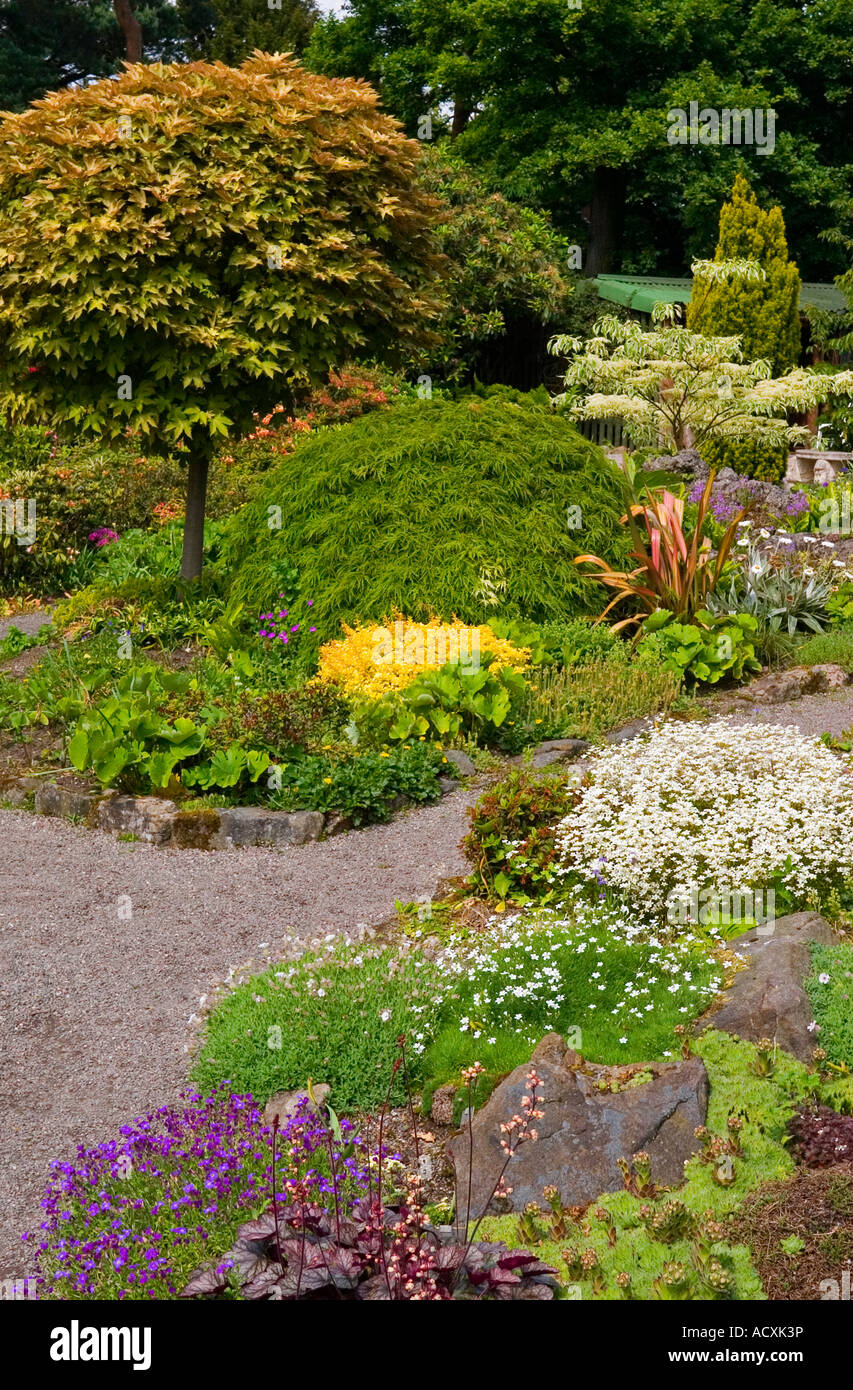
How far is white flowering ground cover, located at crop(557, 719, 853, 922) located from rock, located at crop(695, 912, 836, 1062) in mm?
407

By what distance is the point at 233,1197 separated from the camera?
350 cm

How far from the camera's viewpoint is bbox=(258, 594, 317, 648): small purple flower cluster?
346 inches

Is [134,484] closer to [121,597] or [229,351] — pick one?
[121,597]

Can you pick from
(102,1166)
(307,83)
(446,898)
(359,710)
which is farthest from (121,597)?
(102,1166)

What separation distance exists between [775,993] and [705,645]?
4909mm

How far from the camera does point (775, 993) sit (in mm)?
4102

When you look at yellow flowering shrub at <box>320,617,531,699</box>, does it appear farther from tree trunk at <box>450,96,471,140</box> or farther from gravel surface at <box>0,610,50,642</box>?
tree trunk at <box>450,96,471,140</box>

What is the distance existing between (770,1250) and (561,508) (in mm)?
7069

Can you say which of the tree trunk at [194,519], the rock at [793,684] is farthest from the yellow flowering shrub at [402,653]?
the tree trunk at [194,519]

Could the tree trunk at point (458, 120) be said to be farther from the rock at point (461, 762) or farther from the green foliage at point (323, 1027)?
the green foliage at point (323, 1027)

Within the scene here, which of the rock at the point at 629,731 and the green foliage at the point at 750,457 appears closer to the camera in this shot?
the rock at the point at 629,731

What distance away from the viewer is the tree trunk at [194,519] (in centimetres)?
1026

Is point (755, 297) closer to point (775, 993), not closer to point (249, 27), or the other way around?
point (249, 27)

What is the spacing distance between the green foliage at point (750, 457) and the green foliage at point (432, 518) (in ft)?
23.2
